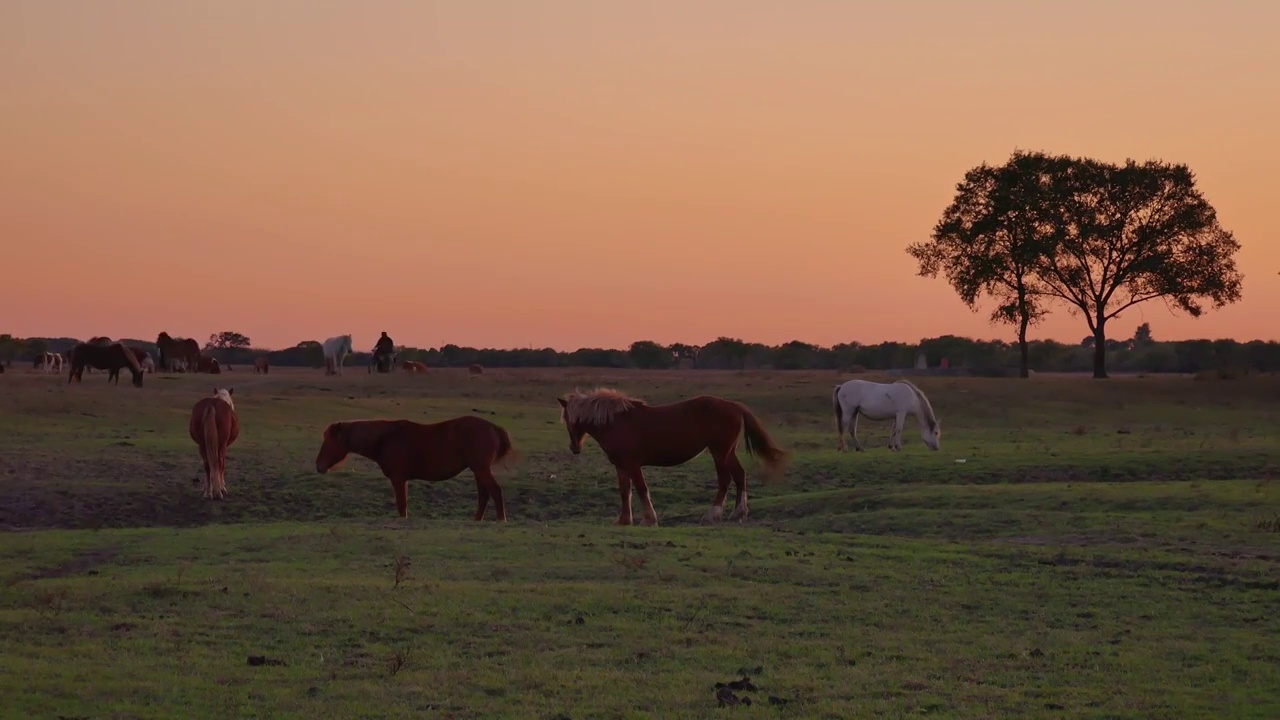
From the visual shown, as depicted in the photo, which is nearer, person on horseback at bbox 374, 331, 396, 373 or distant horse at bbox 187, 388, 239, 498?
distant horse at bbox 187, 388, 239, 498

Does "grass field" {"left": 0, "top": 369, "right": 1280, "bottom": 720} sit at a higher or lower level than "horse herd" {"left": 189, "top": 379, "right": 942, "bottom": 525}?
lower

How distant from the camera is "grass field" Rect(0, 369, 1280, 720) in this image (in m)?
8.72

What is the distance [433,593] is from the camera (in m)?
12.0

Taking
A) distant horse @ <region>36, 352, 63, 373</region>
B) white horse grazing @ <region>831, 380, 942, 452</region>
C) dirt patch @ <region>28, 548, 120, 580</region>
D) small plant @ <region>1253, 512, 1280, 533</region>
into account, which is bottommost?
dirt patch @ <region>28, 548, 120, 580</region>

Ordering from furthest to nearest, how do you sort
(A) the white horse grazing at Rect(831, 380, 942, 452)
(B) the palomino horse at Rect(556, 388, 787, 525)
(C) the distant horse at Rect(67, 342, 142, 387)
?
(C) the distant horse at Rect(67, 342, 142, 387), (A) the white horse grazing at Rect(831, 380, 942, 452), (B) the palomino horse at Rect(556, 388, 787, 525)

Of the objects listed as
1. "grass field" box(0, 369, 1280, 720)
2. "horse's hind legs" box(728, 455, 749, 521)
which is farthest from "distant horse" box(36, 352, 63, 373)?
"horse's hind legs" box(728, 455, 749, 521)

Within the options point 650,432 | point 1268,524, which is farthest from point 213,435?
point 1268,524

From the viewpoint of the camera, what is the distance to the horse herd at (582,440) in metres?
18.8

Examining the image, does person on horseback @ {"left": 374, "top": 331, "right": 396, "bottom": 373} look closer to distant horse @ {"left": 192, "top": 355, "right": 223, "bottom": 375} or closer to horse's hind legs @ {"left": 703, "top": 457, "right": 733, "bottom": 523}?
distant horse @ {"left": 192, "top": 355, "right": 223, "bottom": 375}

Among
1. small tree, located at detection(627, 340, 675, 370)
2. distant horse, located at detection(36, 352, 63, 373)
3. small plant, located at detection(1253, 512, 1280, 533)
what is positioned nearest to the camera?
small plant, located at detection(1253, 512, 1280, 533)

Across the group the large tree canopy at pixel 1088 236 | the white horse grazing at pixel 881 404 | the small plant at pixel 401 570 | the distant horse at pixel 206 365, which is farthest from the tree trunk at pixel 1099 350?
the small plant at pixel 401 570

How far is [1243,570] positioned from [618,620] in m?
6.96

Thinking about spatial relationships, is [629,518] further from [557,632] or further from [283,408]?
[283,408]

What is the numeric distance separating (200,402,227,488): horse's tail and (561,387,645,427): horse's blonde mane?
6.41 m
